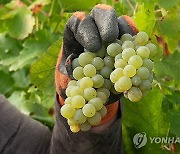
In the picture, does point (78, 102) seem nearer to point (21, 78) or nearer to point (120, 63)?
point (120, 63)

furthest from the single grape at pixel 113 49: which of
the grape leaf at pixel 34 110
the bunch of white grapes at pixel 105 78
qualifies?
the grape leaf at pixel 34 110

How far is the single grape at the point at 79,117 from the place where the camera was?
0.74m

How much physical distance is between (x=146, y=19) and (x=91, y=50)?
14.6 inches

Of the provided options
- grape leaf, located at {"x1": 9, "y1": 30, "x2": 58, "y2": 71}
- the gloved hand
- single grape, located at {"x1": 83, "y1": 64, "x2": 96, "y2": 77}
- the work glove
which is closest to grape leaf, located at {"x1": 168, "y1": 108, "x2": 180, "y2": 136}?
the work glove

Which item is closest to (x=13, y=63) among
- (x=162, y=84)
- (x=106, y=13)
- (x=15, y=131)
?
(x=15, y=131)

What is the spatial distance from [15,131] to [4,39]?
1.87ft

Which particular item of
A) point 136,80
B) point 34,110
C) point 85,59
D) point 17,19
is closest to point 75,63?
Answer: point 85,59

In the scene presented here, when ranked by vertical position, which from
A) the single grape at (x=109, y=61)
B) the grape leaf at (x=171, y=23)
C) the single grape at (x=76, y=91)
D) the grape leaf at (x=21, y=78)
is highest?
the single grape at (x=109, y=61)

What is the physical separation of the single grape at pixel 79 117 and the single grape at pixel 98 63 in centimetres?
8

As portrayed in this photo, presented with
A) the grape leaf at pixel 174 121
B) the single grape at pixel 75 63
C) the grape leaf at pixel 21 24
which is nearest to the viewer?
the single grape at pixel 75 63

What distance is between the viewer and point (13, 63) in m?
1.59

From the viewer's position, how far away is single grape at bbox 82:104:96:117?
2.40ft

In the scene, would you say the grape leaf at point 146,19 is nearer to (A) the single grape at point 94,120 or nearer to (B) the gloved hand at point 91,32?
(B) the gloved hand at point 91,32

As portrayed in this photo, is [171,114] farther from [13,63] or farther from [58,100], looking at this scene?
[13,63]
